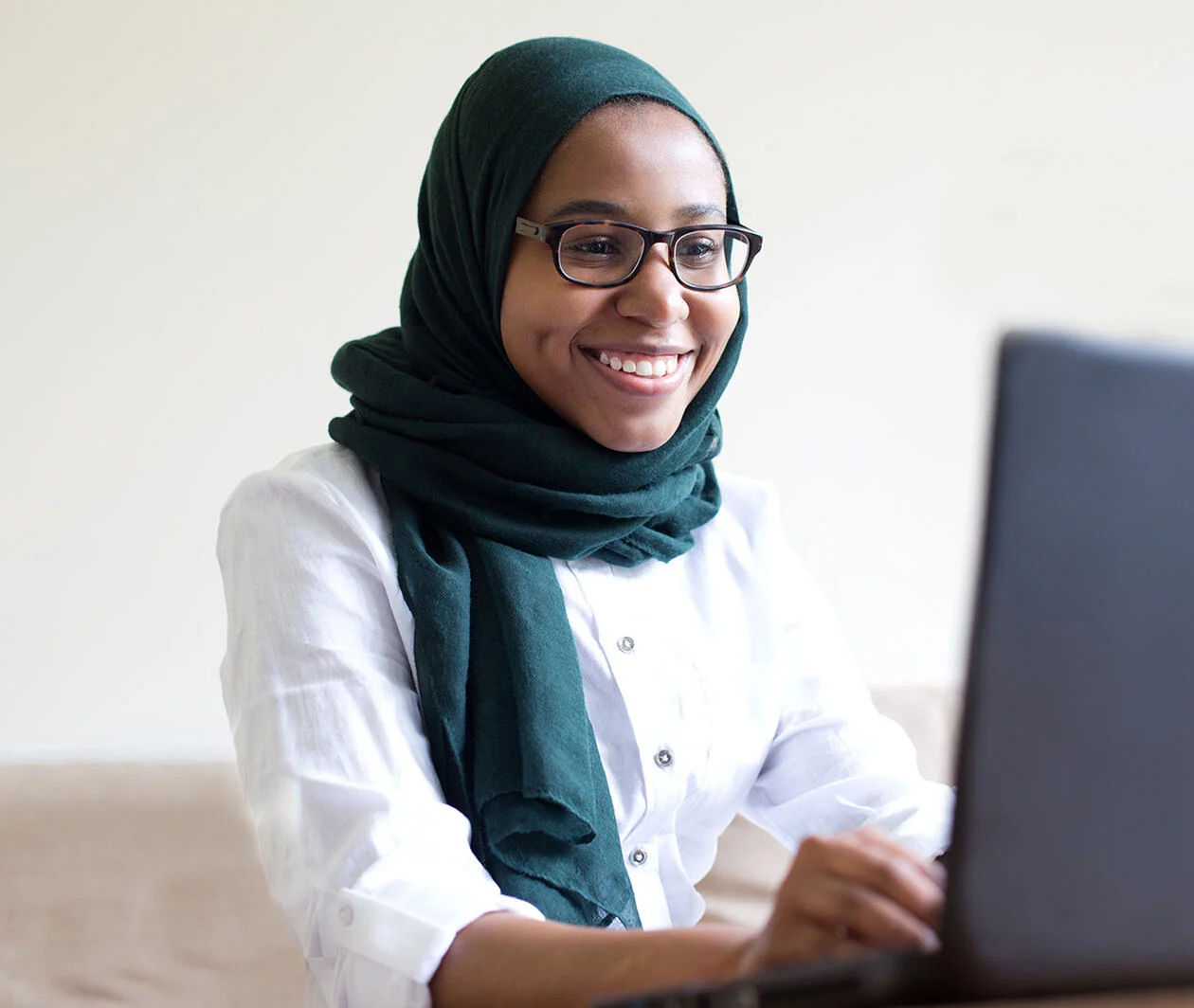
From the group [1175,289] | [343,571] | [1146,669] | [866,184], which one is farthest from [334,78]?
[1146,669]

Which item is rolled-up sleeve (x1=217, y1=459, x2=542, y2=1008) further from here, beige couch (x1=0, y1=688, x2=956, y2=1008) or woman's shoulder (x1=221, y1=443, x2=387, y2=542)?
beige couch (x1=0, y1=688, x2=956, y2=1008)

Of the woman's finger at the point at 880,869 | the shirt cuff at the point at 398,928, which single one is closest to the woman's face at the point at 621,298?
the shirt cuff at the point at 398,928

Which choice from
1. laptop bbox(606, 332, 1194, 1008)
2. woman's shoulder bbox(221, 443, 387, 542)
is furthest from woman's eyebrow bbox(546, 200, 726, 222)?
laptop bbox(606, 332, 1194, 1008)

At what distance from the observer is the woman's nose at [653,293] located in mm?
1273

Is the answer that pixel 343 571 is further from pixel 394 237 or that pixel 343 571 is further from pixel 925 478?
pixel 925 478

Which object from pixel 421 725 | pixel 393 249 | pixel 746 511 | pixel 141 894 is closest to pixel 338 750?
pixel 421 725

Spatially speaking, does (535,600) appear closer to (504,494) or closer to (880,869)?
(504,494)

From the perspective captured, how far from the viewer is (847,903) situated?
2.25 ft

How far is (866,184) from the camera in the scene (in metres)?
2.42

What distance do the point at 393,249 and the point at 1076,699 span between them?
1824mm

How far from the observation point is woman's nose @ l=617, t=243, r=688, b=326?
127cm

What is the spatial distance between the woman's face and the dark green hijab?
0.9 inches

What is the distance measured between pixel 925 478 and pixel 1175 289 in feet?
1.84

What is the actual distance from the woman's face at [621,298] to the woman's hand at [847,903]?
2.19 feet
